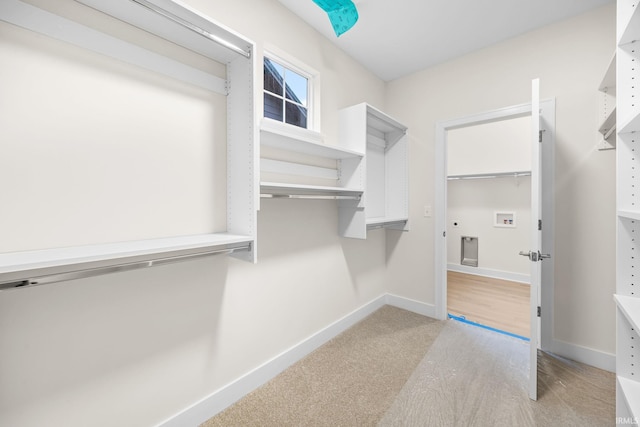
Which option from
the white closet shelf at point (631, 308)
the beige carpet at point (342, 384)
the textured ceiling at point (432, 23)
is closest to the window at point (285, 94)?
the textured ceiling at point (432, 23)

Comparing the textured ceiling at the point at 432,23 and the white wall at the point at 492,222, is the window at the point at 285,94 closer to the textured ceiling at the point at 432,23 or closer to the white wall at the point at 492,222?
the textured ceiling at the point at 432,23

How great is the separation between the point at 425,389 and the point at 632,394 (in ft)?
3.39

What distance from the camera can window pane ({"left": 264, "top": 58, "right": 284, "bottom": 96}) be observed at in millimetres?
1970

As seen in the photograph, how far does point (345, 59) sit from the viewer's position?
2.62 m

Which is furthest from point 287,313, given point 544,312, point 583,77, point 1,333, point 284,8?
point 583,77

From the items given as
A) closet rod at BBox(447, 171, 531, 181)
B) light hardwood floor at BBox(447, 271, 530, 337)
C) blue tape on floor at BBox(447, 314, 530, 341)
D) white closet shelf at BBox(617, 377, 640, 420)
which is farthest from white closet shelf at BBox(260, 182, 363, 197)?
closet rod at BBox(447, 171, 531, 181)

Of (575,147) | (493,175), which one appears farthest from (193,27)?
(493,175)

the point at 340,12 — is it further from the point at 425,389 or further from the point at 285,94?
the point at 425,389

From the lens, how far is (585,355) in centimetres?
210

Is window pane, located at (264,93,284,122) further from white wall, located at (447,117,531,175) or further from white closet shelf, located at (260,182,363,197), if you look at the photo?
white wall, located at (447,117,531,175)

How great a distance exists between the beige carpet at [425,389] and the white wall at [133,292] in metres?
0.30

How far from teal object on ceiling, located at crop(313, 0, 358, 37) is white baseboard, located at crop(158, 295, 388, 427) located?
2.51 metres

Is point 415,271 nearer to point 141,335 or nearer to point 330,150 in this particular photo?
point 330,150

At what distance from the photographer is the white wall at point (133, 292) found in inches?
40.1
